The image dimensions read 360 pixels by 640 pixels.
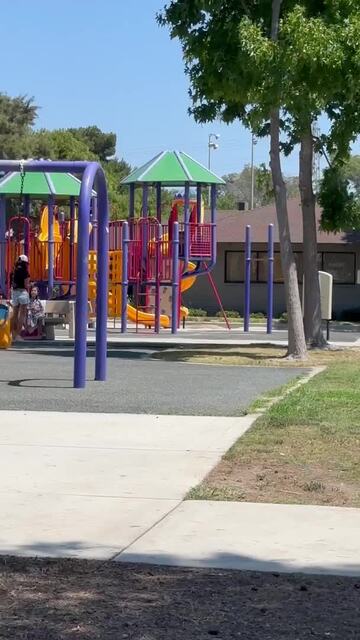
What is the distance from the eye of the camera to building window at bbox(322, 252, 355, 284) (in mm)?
41938

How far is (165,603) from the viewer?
228 inches

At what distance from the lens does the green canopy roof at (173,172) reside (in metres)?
30.7

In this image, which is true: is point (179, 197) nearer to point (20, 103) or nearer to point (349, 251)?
point (349, 251)

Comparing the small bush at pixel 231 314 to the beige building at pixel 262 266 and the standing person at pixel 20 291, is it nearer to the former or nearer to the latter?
the beige building at pixel 262 266

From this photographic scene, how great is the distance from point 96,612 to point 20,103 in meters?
58.5

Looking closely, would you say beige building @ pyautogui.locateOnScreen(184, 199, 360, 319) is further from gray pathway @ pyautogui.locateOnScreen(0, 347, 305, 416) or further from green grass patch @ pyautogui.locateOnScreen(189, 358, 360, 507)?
green grass patch @ pyautogui.locateOnScreen(189, 358, 360, 507)

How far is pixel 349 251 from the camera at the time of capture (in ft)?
137

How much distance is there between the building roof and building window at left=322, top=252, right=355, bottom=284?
2.22 feet

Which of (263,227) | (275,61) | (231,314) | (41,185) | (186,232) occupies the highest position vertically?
(275,61)

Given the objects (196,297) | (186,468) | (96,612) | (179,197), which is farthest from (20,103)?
(96,612)

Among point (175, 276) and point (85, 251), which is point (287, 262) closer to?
point (85, 251)

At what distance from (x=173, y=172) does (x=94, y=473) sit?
73.1 feet

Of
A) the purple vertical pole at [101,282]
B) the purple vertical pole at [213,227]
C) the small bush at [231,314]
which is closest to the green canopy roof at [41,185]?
the purple vertical pole at [213,227]

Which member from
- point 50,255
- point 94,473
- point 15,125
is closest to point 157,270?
point 50,255
